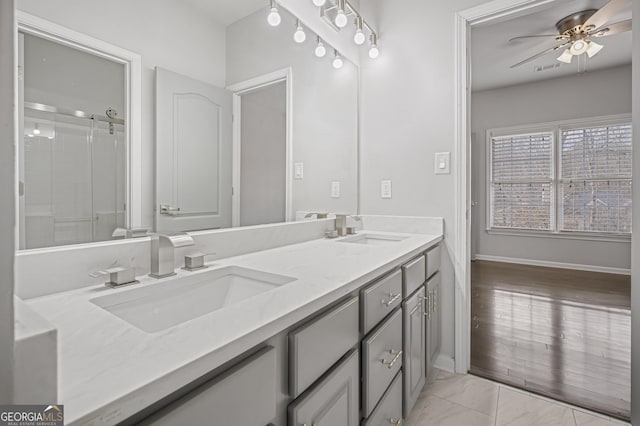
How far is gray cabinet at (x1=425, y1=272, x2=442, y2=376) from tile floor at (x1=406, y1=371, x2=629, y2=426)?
15 cm

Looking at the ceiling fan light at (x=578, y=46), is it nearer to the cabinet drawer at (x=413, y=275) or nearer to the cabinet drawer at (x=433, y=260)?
the cabinet drawer at (x=433, y=260)

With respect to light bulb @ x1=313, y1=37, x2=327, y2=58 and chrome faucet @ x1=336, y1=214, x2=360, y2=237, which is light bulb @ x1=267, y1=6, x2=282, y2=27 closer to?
light bulb @ x1=313, y1=37, x2=327, y2=58

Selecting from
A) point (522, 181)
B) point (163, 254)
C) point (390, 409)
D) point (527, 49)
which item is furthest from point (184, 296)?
point (522, 181)

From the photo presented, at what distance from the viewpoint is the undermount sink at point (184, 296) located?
0.80m

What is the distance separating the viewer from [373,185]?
2271mm

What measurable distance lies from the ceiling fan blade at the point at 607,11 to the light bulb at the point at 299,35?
221 centimetres

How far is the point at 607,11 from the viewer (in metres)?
2.41

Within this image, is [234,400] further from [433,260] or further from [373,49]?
[373,49]

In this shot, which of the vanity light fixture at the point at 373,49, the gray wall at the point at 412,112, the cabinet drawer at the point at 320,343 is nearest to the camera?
the cabinet drawer at the point at 320,343

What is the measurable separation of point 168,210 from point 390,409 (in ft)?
3.53

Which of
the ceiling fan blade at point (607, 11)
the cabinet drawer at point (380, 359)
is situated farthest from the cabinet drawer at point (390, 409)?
the ceiling fan blade at point (607, 11)

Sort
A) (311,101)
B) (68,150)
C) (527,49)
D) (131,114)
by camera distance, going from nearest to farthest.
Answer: (68,150) → (131,114) → (311,101) → (527,49)

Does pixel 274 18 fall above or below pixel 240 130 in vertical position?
above

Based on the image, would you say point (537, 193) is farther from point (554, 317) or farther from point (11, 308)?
point (11, 308)
